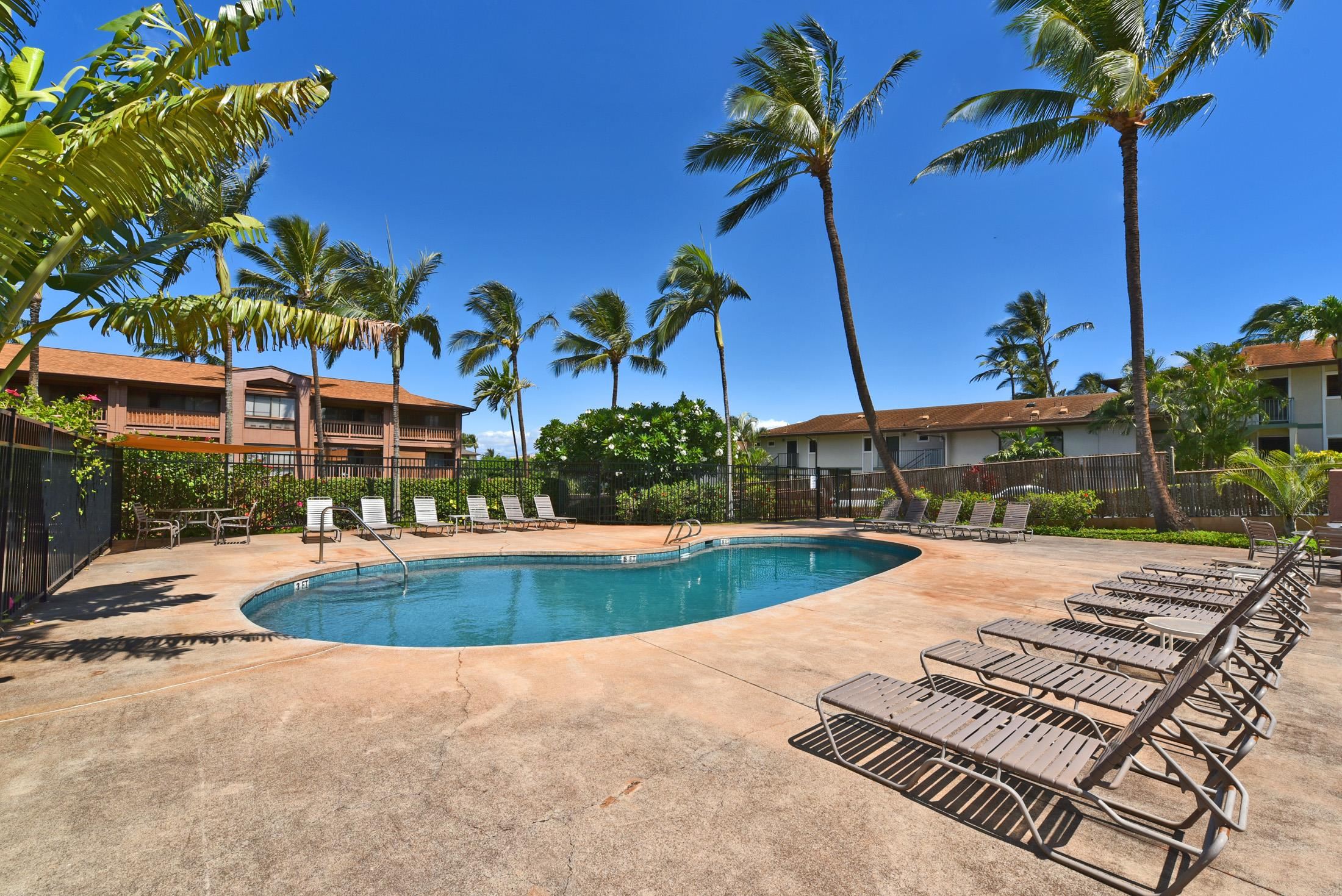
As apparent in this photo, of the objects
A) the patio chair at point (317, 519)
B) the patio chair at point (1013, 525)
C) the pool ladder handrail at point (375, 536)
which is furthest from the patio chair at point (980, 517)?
the patio chair at point (317, 519)

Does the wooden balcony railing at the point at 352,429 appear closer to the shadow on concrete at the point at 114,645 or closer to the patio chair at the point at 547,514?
the patio chair at the point at 547,514

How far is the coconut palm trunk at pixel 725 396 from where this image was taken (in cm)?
1961

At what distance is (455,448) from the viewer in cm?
3650

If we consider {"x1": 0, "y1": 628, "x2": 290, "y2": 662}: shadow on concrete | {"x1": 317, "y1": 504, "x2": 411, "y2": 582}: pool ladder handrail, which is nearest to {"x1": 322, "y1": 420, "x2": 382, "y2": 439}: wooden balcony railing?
{"x1": 317, "y1": 504, "x2": 411, "y2": 582}: pool ladder handrail

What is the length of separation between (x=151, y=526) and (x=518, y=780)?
13995mm

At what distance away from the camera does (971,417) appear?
31.9m

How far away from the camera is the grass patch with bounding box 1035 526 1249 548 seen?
1260 cm

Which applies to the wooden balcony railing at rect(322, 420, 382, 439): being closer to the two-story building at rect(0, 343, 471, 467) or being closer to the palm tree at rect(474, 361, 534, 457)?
the two-story building at rect(0, 343, 471, 467)

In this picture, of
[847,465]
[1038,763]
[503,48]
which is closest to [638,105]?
[503,48]

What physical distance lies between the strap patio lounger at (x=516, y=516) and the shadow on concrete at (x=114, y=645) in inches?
426

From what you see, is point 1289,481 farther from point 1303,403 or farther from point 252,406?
point 252,406

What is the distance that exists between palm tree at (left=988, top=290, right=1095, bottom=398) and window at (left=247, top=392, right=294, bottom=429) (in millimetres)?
46299

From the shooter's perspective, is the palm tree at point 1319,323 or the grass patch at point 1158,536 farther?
the palm tree at point 1319,323

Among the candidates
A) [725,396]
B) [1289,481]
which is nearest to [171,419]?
[725,396]
